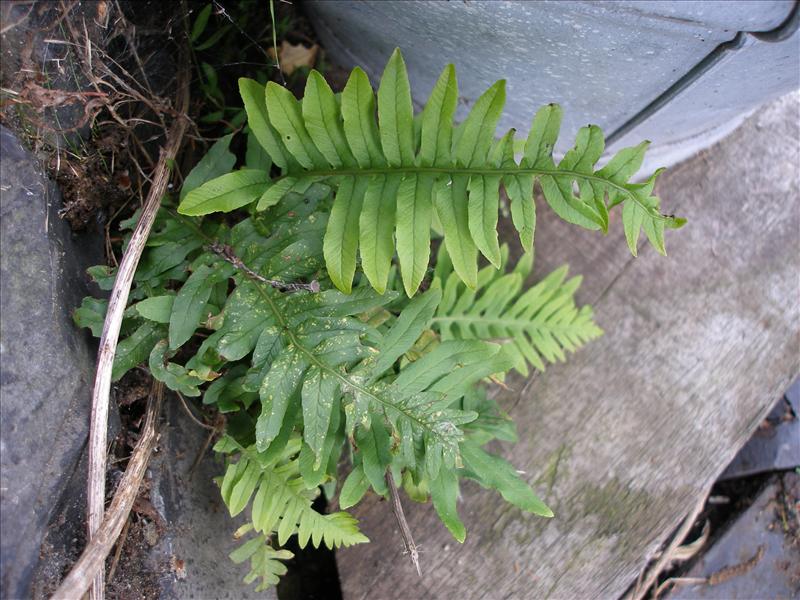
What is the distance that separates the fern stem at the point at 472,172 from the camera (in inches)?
61.6

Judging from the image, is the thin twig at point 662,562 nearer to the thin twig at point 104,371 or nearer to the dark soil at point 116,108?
the dark soil at point 116,108

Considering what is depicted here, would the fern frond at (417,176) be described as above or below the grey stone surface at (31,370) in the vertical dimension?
above

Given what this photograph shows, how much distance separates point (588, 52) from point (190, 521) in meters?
1.73

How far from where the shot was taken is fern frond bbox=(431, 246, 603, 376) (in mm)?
2312

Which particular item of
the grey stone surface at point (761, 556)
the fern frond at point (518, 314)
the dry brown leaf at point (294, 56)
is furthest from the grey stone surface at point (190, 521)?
the grey stone surface at point (761, 556)

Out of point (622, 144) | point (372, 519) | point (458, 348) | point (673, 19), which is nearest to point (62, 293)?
point (458, 348)

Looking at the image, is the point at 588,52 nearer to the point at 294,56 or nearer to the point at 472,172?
the point at 472,172

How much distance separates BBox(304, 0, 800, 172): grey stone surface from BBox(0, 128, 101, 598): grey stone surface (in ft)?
3.49

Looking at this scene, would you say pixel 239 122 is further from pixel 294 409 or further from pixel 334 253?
pixel 294 409

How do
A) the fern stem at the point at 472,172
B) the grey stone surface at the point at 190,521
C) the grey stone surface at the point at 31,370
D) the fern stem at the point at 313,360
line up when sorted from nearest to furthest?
1. the grey stone surface at the point at 31,370
2. the fern stem at the point at 472,172
3. the fern stem at the point at 313,360
4. the grey stone surface at the point at 190,521

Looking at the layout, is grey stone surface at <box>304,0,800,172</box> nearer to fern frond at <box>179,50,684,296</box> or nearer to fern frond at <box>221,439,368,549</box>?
fern frond at <box>179,50,684,296</box>

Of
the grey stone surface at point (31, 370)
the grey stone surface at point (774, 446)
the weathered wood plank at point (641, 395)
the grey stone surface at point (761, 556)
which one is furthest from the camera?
the grey stone surface at point (774, 446)

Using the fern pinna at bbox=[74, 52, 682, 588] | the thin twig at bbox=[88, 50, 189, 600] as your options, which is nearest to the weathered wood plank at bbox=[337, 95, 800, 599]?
the fern pinna at bbox=[74, 52, 682, 588]

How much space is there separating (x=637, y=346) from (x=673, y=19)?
1.31 metres
